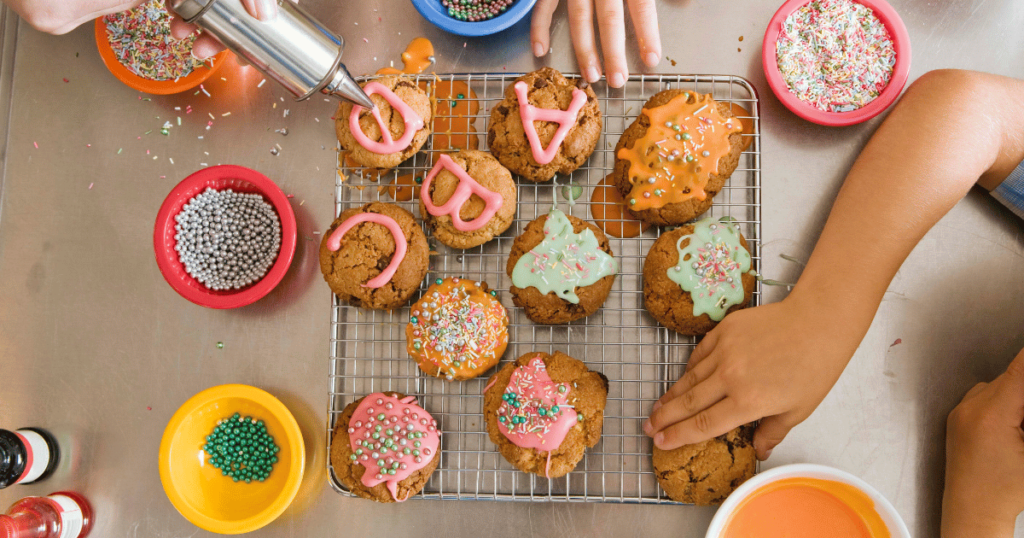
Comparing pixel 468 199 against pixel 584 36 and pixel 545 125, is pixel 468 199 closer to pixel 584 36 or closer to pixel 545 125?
pixel 545 125

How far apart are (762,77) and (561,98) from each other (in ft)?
2.06

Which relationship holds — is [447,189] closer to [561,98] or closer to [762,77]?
[561,98]

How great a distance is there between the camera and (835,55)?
153 centimetres

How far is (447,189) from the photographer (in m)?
1.52

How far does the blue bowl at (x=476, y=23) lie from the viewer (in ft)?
5.07

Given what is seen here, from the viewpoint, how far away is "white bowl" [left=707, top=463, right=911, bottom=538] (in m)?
1.31

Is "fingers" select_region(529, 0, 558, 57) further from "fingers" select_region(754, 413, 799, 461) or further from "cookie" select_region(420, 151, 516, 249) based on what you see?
"fingers" select_region(754, 413, 799, 461)

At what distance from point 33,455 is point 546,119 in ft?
5.50

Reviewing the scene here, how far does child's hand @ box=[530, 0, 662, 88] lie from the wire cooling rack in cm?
7

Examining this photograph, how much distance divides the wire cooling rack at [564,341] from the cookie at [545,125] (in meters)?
0.10

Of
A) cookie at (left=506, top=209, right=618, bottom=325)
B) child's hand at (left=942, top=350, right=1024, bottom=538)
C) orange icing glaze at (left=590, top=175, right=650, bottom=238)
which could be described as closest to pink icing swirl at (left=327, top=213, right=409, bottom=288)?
cookie at (left=506, top=209, right=618, bottom=325)

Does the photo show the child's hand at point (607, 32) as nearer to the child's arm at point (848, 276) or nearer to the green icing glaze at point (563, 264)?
the green icing glaze at point (563, 264)

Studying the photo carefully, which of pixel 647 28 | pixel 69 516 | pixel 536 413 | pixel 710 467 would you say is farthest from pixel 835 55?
pixel 69 516

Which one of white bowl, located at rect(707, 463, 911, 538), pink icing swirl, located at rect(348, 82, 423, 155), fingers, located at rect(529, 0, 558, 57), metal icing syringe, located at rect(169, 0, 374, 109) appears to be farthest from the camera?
fingers, located at rect(529, 0, 558, 57)
